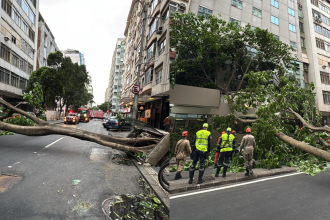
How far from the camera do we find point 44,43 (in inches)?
99.8

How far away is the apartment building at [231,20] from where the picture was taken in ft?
3.11

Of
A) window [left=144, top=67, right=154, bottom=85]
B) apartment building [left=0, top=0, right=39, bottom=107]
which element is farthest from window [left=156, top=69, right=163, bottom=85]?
apartment building [left=0, top=0, right=39, bottom=107]

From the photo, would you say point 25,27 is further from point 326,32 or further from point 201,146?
point 326,32

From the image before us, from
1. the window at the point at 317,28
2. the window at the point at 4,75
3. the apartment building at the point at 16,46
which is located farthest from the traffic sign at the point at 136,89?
the window at the point at 4,75

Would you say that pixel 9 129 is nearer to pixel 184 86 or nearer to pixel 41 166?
pixel 41 166

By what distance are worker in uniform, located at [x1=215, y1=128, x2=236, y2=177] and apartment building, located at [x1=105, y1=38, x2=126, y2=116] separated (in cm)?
125

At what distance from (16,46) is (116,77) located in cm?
145

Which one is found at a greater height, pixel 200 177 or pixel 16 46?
pixel 16 46

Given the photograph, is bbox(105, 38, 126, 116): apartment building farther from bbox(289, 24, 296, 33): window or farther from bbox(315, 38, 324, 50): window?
bbox(315, 38, 324, 50): window

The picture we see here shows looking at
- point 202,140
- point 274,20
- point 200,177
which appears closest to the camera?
point 202,140

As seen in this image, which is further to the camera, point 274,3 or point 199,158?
point 274,3

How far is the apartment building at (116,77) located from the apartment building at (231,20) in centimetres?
129

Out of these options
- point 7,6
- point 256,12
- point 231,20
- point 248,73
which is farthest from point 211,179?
point 7,6

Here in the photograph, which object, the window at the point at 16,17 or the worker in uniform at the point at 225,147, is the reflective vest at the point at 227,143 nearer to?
the worker in uniform at the point at 225,147
